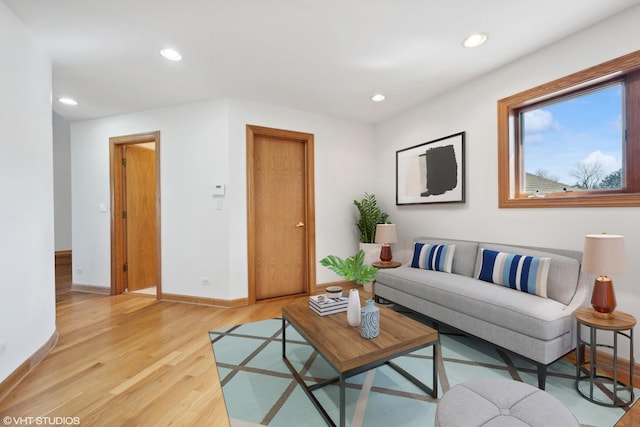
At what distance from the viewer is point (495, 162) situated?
268 centimetres

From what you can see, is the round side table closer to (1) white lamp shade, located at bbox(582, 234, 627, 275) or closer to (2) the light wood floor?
(1) white lamp shade, located at bbox(582, 234, 627, 275)

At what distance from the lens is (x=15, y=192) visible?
187 centimetres

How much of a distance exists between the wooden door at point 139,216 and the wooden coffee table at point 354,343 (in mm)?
3050

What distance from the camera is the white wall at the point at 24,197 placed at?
1.77m

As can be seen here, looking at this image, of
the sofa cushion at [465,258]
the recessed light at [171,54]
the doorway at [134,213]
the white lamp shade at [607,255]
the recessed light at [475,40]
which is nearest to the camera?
the white lamp shade at [607,255]

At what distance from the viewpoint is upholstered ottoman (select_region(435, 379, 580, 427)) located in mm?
925

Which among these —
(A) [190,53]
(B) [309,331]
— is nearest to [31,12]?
(A) [190,53]

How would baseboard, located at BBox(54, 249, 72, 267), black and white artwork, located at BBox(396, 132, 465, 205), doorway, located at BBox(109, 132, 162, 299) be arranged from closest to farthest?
black and white artwork, located at BBox(396, 132, 465, 205) < doorway, located at BBox(109, 132, 162, 299) < baseboard, located at BBox(54, 249, 72, 267)

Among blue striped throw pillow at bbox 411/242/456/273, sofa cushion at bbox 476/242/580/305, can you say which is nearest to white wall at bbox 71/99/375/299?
blue striped throw pillow at bbox 411/242/456/273

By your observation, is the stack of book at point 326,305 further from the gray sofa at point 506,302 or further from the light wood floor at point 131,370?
the gray sofa at point 506,302

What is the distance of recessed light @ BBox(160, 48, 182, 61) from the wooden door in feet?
6.82

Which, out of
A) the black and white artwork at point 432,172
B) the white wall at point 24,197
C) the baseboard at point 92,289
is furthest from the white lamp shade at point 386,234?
the baseboard at point 92,289

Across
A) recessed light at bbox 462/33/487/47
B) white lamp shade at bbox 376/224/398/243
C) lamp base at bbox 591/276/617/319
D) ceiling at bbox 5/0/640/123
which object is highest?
ceiling at bbox 5/0/640/123

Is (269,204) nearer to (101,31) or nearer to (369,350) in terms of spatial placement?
(101,31)
